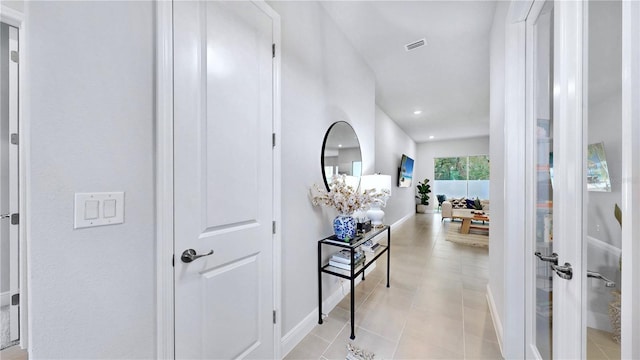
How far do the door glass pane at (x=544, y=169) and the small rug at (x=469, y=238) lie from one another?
11.6 ft

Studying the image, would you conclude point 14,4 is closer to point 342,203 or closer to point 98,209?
point 98,209

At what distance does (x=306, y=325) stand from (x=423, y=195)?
8.35m

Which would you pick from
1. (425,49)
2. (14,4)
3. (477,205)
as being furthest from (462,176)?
(14,4)

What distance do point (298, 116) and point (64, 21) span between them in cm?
126

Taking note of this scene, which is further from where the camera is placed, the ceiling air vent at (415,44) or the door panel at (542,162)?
the ceiling air vent at (415,44)

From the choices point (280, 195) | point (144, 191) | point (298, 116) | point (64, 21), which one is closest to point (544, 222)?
point (280, 195)

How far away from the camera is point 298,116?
1798mm

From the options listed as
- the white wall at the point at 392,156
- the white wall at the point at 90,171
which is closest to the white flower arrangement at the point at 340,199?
the white wall at the point at 90,171

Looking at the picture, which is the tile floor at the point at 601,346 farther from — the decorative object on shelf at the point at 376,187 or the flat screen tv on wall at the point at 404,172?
the flat screen tv on wall at the point at 404,172

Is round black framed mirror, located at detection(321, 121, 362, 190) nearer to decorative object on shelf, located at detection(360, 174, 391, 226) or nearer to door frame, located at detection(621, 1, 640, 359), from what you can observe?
decorative object on shelf, located at detection(360, 174, 391, 226)

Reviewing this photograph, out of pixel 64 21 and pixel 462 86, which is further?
pixel 462 86

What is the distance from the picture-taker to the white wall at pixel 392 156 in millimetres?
5105

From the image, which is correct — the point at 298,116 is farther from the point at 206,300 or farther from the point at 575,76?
the point at 575,76

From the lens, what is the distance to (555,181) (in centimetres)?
103
